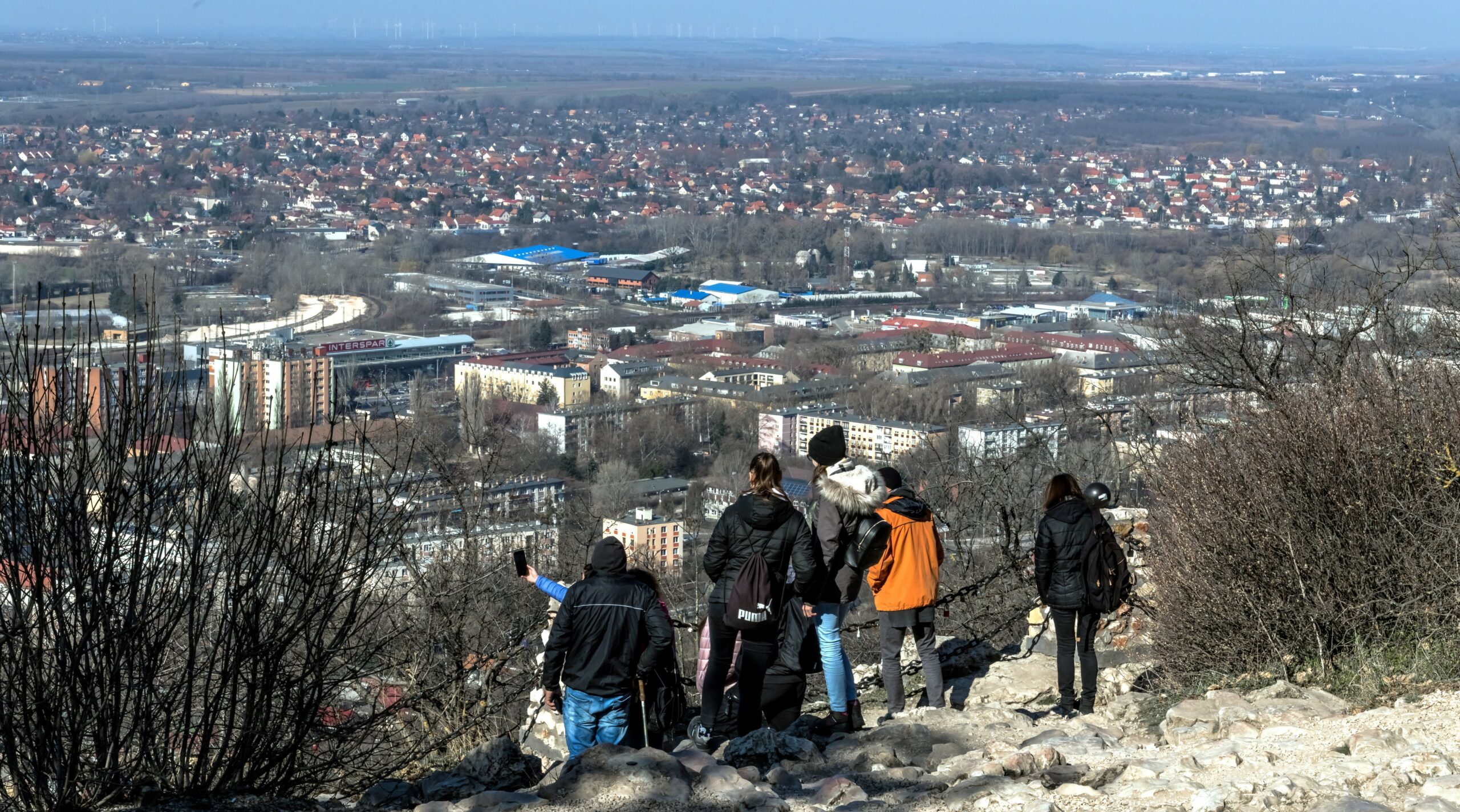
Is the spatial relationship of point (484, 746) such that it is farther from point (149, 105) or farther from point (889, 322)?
point (149, 105)

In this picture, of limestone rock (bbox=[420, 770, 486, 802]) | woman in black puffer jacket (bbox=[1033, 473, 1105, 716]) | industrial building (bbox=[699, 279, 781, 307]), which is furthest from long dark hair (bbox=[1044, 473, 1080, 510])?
industrial building (bbox=[699, 279, 781, 307])

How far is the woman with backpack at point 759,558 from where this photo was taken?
3.63 metres

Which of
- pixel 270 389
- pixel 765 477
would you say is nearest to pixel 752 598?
pixel 765 477

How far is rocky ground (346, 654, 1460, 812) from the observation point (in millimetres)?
3078

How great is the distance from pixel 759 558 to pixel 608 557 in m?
0.34

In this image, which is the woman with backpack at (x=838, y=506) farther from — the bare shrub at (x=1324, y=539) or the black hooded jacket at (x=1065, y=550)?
the bare shrub at (x=1324, y=539)

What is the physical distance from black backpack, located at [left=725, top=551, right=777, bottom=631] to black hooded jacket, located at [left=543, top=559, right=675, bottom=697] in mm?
189

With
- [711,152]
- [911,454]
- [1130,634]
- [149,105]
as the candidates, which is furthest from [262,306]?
[149,105]

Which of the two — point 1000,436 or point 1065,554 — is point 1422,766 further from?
point 1000,436

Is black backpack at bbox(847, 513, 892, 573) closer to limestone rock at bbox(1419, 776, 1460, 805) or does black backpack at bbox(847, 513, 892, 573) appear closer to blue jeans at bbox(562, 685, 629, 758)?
blue jeans at bbox(562, 685, 629, 758)

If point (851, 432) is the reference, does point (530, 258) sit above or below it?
below

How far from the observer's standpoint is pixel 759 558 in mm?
3625

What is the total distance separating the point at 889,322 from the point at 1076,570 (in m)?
31.8

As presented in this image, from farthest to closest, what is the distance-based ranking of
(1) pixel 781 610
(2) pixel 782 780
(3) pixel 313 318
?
(3) pixel 313 318 < (1) pixel 781 610 < (2) pixel 782 780
